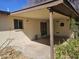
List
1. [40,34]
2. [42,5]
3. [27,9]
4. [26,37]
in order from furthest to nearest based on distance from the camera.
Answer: [40,34] < [26,37] < [27,9] < [42,5]

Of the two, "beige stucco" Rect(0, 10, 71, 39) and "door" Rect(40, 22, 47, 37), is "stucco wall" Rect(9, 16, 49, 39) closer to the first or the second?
"beige stucco" Rect(0, 10, 71, 39)

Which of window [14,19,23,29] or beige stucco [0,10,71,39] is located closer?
beige stucco [0,10,71,39]

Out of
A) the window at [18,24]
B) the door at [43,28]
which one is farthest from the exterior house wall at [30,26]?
the door at [43,28]

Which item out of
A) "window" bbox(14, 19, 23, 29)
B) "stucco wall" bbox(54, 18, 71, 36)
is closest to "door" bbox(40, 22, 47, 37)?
"stucco wall" bbox(54, 18, 71, 36)

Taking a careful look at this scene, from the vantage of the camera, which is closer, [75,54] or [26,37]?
[75,54]

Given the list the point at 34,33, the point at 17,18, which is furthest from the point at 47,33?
the point at 17,18

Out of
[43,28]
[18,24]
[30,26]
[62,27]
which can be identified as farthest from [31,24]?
[62,27]

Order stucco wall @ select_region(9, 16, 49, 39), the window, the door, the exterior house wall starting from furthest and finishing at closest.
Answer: the door → stucco wall @ select_region(9, 16, 49, 39) → the window → the exterior house wall

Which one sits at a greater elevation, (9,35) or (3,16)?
(3,16)

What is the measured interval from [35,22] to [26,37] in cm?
264

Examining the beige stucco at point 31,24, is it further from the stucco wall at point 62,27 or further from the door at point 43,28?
the door at point 43,28

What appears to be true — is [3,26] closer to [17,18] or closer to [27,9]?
[17,18]

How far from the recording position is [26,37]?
1162cm

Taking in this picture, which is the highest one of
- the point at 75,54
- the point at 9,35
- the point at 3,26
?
the point at 3,26
